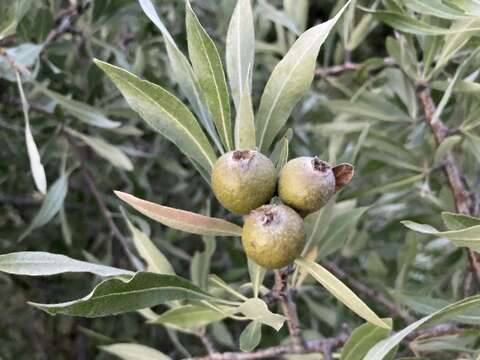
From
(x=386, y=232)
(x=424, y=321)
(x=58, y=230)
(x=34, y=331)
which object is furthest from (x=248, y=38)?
(x=34, y=331)

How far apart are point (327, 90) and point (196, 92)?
1.01m

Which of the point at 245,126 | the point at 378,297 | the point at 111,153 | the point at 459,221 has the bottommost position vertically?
the point at 378,297

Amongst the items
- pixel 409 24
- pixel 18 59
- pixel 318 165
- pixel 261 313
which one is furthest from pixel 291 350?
pixel 18 59

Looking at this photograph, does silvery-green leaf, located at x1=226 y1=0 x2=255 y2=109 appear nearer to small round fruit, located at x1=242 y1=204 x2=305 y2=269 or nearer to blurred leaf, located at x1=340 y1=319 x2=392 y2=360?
small round fruit, located at x1=242 y1=204 x2=305 y2=269

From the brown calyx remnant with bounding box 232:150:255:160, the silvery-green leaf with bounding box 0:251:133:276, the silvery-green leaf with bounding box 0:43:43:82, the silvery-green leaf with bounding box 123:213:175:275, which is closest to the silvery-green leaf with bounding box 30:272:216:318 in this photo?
the silvery-green leaf with bounding box 0:251:133:276

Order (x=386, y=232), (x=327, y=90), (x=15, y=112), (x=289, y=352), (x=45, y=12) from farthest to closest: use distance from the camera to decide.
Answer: (x=327, y=90), (x=386, y=232), (x=15, y=112), (x=45, y=12), (x=289, y=352)

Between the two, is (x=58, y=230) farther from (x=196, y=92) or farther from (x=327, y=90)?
(x=196, y=92)

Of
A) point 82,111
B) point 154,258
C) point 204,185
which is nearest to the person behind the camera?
point 154,258

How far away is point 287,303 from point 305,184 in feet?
0.75

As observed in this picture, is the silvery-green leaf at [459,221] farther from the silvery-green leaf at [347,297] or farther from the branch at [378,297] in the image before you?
the branch at [378,297]

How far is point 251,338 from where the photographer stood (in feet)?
2.48

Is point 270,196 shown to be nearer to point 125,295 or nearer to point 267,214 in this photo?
point 267,214

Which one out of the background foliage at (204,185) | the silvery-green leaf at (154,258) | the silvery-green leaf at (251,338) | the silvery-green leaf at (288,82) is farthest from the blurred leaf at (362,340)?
the silvery-green leaf at (154,258)

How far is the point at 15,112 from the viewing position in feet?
4.06
